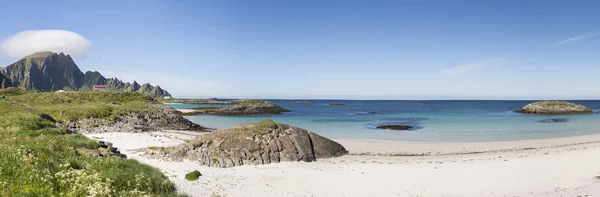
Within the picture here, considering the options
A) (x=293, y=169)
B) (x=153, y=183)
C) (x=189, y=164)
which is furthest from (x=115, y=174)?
(x=293, y=169)

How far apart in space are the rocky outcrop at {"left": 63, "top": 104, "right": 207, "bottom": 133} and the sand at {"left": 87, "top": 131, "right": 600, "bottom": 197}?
1460 centimetres

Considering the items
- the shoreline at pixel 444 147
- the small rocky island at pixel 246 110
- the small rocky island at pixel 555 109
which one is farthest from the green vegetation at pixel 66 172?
the small rocky island at pixel 555 109

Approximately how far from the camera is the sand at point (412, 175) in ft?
53.9

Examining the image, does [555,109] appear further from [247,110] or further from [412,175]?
[412,175]

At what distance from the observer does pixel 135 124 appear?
150 ft

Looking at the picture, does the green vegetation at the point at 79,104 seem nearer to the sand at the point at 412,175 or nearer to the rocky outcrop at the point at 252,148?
the sand at the point at 412,175

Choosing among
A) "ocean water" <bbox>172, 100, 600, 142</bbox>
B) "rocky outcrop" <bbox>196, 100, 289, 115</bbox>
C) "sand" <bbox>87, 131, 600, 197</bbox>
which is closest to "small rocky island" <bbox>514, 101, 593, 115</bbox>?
"ocean water" <bbox>172, 100, 600, 142</bbox>

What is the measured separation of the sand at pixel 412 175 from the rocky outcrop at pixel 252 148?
96cm

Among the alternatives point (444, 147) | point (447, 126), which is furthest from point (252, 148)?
point (447, 126)

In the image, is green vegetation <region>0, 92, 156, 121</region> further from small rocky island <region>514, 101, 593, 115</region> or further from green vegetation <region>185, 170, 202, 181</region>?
small rocky island <region>514, 101, 593, 115</region>

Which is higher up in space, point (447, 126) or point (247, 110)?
point (447, 126)

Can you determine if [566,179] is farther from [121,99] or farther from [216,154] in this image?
[121,99]

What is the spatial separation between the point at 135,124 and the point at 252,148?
97.1ft

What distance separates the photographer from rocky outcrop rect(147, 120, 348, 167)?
2292cm
